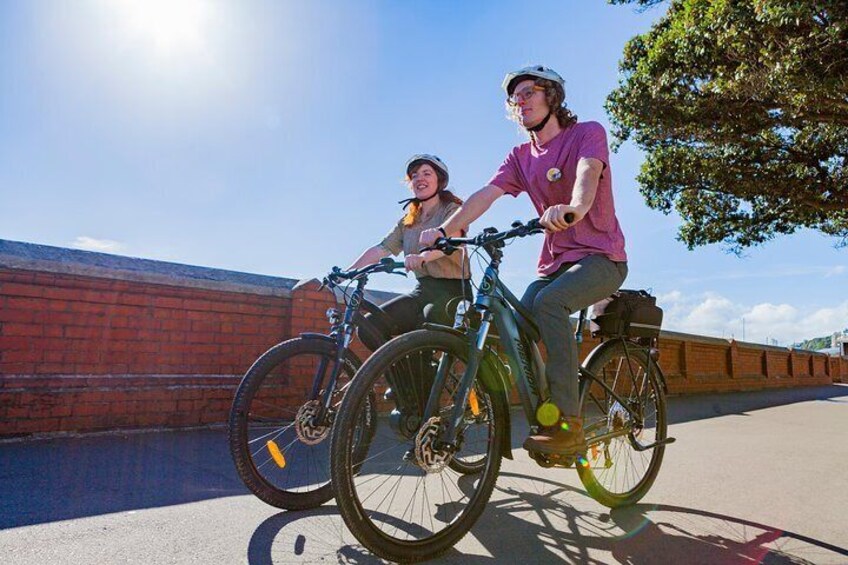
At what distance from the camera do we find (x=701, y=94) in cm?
1063

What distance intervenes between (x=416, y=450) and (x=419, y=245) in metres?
1.47

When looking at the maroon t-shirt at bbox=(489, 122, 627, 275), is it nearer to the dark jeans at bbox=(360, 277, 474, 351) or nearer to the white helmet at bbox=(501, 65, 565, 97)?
the white helmet at bbox=(501, 65, 565, 97)

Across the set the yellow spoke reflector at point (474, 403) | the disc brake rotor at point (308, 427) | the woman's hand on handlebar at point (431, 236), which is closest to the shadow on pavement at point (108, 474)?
the disc brake rotor at point (308, 427)

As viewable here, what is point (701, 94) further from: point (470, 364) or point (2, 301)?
point (2, 301)

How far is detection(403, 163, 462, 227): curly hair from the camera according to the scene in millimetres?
3756

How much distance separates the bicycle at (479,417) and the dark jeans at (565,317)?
0.10m

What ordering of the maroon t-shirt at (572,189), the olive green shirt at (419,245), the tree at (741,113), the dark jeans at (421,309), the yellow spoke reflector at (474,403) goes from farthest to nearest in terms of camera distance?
the tree at (741,113) → the olive green shirt at (419,245) → the maroon t-shirt at (572,189) → the dark jeans at (421,309) → the yellow spoke reflector at (474,403)

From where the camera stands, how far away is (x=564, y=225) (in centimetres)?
237

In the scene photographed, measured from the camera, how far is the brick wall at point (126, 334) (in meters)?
5.02

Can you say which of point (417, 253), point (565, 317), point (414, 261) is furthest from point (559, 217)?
point (417, 253)

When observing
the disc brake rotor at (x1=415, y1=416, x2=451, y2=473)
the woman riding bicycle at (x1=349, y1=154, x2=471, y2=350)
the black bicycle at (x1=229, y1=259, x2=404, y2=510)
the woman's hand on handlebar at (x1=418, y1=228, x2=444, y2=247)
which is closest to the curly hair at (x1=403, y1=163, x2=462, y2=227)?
the woman riding bicycle at (x1=349, y1=154, x2=471, y2=350)

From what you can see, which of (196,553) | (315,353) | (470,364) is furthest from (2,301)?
(470,364)

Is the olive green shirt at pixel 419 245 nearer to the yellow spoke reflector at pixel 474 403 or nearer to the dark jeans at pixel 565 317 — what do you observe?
the dark jeans at pixel 565 317

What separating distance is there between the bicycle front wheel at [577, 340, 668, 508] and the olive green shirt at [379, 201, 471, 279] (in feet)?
3.28
